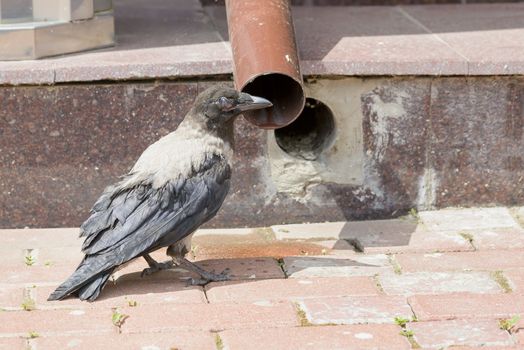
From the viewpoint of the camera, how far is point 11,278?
5043mm

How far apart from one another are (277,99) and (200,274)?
3.05ft

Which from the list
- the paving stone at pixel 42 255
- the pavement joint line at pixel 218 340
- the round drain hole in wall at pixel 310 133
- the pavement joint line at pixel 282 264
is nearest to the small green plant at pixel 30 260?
the paving stone at pixel 42 255

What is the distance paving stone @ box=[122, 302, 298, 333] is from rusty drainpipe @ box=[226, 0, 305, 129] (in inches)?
39.2

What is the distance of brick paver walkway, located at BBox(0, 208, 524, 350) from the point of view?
431 cm

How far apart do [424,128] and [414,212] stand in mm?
427

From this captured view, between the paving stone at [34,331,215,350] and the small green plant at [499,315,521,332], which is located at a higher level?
the small green plant at [499,315,521,332]

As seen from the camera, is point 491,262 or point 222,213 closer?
point 491,262

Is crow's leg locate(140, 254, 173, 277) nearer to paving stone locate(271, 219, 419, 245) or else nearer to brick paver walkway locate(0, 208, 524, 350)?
brick paver walkway locate(0, 208, 524, 350)

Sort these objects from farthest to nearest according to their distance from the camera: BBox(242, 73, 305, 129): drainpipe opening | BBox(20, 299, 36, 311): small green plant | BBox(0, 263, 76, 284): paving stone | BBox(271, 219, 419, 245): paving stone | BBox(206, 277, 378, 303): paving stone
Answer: BBox(271, 219, 419, 245): paving stone
BBox(242, 73, 305, 129): drainpipe opening
BBox(0, 263, 76, 284): paving stone
BBox(206, 277, 378, 303): paving stone
BBox(20, 299, 36, 311): small green plant

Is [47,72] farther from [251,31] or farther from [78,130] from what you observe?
[251,31]

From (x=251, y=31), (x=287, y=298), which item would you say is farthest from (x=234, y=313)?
(x=251, y=31)

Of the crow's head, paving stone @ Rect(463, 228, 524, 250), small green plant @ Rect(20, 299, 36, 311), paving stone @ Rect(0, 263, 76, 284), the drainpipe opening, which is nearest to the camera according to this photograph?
small green plant @ Rect(20, 299, 36, 311)

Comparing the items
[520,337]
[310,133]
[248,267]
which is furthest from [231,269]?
[520,337]

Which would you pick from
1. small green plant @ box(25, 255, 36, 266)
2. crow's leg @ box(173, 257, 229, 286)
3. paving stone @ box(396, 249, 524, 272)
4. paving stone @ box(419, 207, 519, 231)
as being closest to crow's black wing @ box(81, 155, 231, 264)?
crow's leg @ box(173, 257, 229, 286)
